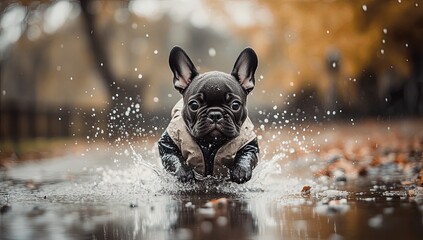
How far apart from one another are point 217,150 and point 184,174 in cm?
40

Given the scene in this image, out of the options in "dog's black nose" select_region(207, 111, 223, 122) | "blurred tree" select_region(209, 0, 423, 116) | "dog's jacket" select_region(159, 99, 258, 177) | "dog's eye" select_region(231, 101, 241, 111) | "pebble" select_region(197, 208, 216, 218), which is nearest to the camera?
"pebble" select_region(197, 208, 216, 218)

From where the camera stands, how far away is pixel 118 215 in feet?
19.2

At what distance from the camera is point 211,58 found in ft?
152

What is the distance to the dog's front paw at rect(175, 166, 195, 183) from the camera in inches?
281

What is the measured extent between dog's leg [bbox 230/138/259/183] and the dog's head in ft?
0.78

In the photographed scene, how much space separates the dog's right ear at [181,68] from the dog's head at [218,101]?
1 cm

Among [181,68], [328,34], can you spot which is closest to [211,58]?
[328,34]

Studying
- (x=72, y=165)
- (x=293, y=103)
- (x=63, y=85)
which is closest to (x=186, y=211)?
(x=72, y=165)

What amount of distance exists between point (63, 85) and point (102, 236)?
42103 millimetres

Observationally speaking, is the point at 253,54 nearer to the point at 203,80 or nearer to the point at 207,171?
the point at 203,80

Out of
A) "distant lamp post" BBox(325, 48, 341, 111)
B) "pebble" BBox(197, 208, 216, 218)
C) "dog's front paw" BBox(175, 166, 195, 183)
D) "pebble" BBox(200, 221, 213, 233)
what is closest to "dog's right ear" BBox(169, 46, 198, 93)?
"dog's front paw" BBox(175, 166, 195, 183)

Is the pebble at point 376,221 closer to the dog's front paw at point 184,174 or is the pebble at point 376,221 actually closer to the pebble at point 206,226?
the pebble at point 206,226

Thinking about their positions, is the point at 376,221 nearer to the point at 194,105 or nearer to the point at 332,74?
the point at 194,105

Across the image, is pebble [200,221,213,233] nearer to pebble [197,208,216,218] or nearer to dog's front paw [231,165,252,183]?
pebble [197,208,216,218]
